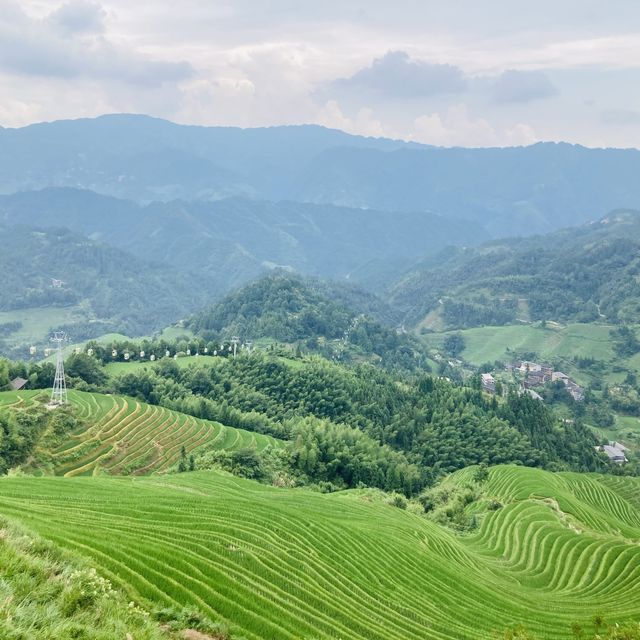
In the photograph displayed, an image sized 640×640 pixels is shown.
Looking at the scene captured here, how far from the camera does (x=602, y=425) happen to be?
119 m

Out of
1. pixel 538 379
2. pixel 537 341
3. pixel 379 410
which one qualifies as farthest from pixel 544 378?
pixel 379 410

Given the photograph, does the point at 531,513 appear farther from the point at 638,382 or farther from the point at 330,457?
the point at 638,382

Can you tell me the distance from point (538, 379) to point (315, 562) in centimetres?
13417

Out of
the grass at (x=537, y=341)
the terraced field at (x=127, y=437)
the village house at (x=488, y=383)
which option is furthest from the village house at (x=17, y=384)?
the grass at (x=537, y=341)

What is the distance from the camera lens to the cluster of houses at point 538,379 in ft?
436

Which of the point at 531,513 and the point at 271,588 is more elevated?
the point at 271,588

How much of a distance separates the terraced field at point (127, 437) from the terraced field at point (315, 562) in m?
12.5

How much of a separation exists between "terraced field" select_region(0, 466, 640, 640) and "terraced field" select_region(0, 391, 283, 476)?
1249cm

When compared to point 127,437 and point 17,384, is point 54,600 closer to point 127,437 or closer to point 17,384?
point 127,437

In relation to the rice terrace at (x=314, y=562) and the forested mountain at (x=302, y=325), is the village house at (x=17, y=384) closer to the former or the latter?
the rice terrace at (x=314, y=562)

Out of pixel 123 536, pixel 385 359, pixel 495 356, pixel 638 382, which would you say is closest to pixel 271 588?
pixel 123 536

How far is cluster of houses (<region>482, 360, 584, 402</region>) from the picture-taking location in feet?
436

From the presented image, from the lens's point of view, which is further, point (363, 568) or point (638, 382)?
point (638, 382)

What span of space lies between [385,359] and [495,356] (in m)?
38.6
